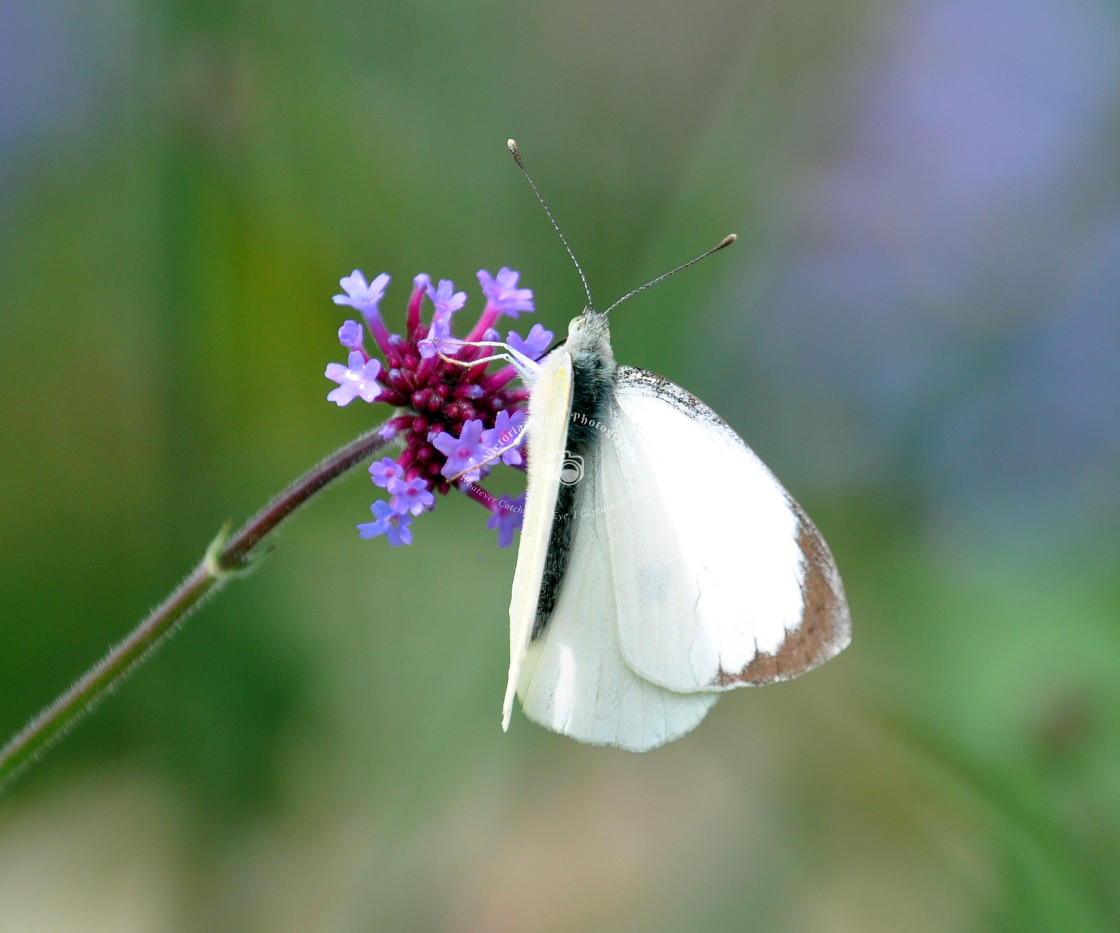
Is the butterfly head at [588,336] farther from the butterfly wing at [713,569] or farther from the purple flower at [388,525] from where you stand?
the purple flower at [388,525]

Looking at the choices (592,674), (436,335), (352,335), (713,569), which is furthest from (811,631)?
(352,335)

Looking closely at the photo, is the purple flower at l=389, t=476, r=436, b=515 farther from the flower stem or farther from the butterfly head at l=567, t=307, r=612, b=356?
the butterfly head at l=567, t=307, r=612, b=356

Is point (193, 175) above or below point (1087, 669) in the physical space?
above

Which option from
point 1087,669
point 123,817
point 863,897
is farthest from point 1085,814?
point 123,817

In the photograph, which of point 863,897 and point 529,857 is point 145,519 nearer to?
point 529,857

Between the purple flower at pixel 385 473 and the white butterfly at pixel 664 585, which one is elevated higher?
the purple flower at pixel 385 473

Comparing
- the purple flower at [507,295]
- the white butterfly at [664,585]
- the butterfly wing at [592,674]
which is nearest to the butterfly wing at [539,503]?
the white butterfly at [664,585]

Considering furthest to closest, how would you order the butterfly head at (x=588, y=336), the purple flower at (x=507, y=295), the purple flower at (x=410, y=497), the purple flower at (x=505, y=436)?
the purple flower at (x=507, y=295) → the butterfly head at (x=588, y=336) → the purple flower at (x=505, y=436) → the purple flower at (x=410, y=497)
